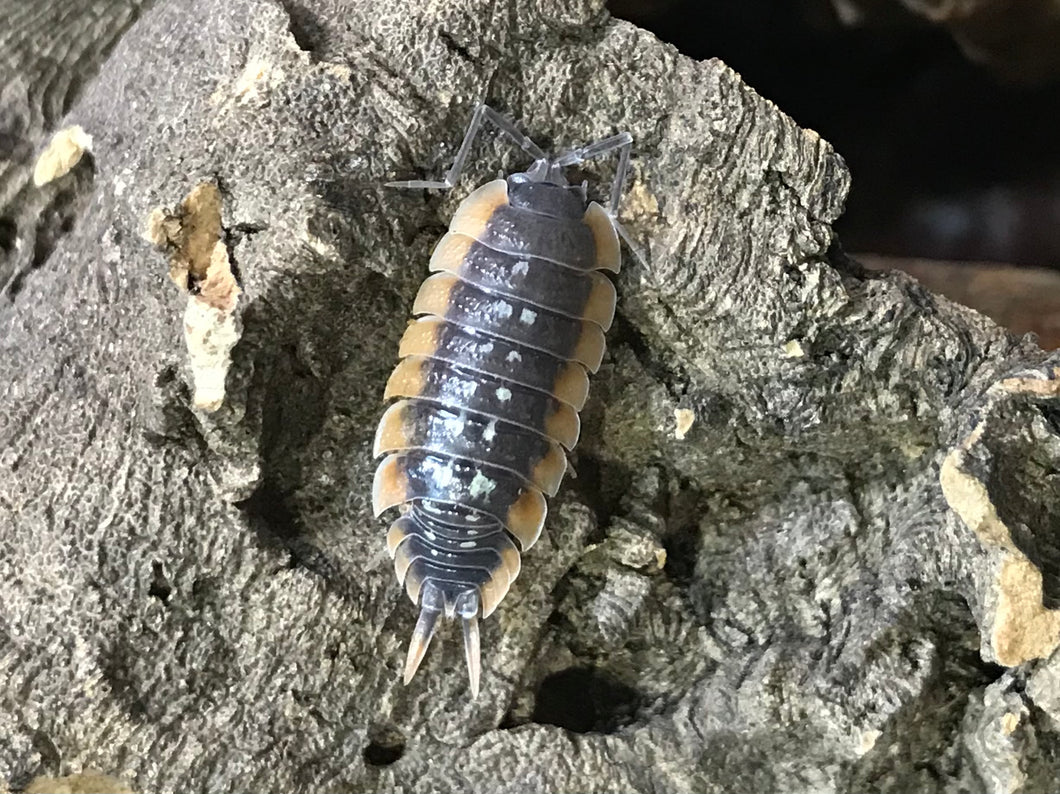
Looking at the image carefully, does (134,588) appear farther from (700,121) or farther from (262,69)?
(700,121)

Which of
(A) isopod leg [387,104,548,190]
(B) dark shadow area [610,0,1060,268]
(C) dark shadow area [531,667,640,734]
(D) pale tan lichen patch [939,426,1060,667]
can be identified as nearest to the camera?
(D) pale tan lichen patch [939,426,1060,667]

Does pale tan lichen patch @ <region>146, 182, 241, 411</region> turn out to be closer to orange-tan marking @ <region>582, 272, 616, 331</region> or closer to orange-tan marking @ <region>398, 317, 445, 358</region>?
orange-tan marking @ <region>398, 317, 445, 358</region>

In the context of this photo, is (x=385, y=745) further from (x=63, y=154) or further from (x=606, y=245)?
(x=63, y=154)

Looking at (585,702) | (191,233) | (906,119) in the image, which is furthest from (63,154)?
(906,119)

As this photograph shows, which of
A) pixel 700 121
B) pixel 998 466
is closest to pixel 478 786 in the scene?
pixel 998 466

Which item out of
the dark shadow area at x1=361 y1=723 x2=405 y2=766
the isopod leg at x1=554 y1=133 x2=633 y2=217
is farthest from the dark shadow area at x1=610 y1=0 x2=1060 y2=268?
the dark shadow area at x1=361 y1=723 x2=405 y2=766
